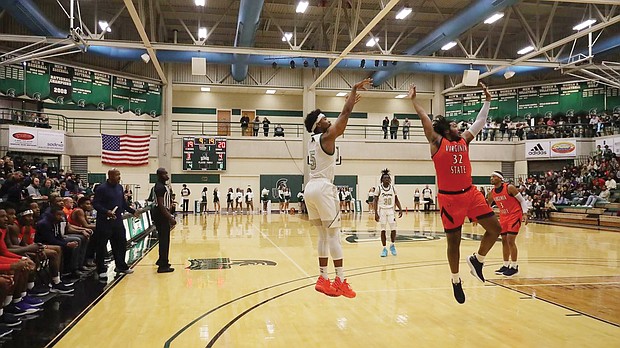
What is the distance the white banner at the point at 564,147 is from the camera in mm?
28250

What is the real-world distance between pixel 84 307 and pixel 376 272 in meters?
4.99

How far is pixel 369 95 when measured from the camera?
33.8 metres

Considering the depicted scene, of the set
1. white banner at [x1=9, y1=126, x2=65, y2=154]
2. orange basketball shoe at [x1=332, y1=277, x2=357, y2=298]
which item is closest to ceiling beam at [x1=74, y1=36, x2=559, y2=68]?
white banner at [x1=9, y1=126, x2=65, y2=154]

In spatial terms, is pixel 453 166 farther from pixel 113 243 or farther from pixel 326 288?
pixel 113 243

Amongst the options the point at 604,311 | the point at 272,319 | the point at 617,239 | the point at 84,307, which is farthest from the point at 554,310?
the point at 617,239

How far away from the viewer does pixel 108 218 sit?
877 cm

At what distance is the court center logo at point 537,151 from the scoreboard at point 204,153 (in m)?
18.4

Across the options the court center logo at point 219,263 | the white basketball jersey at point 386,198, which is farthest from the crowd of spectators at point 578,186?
the court center logo at point 219,263

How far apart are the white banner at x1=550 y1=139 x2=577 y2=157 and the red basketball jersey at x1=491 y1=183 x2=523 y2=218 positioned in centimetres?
2222

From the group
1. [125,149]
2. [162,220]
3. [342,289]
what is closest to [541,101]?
[125,149]

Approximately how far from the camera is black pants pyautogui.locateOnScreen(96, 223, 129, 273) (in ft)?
28.7

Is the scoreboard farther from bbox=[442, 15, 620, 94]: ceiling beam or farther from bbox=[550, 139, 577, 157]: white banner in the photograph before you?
bbox=[550, 139, 577, 157]: white banner

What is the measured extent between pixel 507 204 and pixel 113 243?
721 cm

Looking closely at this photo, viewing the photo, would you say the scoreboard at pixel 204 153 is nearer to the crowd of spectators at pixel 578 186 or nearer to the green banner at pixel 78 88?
the green banner at pixel 78 88
